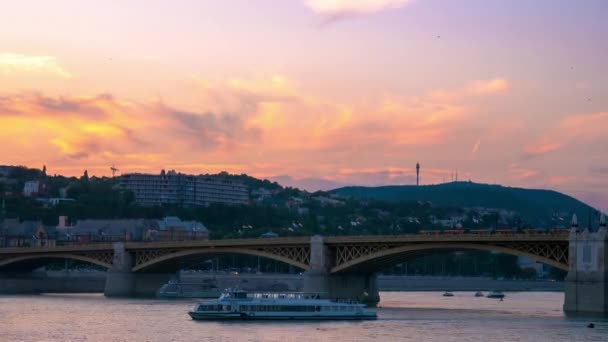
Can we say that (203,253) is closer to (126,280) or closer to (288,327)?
(126,280)

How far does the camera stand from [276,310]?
307ft

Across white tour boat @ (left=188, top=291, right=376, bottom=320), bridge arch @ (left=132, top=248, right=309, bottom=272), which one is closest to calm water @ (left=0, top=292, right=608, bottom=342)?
white tour boat @ (left=188, top=291, right=376, bottom=320)

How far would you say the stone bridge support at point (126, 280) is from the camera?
135 m

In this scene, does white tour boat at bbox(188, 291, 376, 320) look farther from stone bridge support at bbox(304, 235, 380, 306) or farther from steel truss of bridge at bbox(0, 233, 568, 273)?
stone bridge support at bbox(304, 235, 380, 306)

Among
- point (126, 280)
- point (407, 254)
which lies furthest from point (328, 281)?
point (126, 280)

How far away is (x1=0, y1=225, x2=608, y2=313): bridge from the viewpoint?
92.4 metres

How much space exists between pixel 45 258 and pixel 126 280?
16.5 metres

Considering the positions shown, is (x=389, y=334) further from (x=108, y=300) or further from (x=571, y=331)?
(x=108, y=300)

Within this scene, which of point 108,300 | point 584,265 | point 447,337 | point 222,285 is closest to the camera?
point 447,337

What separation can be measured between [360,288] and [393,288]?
54678 millimetres

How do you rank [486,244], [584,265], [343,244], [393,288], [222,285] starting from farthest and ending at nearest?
1. [393,288]
2. [222,285]
3. [343,244]
4. [486,244]
5. [584,265]

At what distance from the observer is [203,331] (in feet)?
267

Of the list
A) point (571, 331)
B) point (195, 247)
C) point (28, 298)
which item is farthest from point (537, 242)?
point (28, 298)

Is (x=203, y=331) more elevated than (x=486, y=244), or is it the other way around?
(x=486, y=244)
